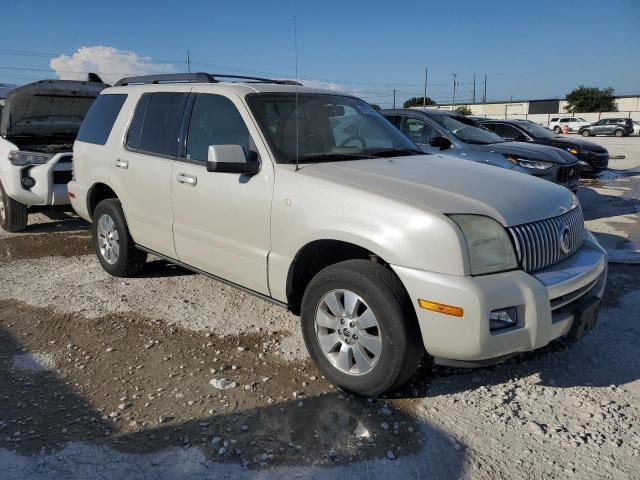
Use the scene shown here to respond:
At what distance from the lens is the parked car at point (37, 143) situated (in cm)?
676

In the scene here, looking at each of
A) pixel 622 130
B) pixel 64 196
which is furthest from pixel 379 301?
pixel 622 130

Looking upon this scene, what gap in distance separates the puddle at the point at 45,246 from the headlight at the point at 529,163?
6151mm

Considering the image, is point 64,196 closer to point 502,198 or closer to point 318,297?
point 318,297

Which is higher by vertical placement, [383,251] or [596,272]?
[383,251]

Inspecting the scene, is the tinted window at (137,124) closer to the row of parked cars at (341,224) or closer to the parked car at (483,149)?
the row of parked cars at (341,224)

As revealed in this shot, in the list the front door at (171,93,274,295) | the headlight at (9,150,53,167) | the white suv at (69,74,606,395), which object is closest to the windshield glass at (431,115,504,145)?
the white suv at (69,74,606,395)

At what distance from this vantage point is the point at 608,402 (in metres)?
3.13

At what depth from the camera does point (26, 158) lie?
6.91 metres

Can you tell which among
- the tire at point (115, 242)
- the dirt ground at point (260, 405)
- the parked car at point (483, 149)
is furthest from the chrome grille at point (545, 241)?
the parked car at point (483, 149)

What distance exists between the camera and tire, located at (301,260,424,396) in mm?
2871

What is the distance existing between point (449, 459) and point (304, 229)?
150 cm

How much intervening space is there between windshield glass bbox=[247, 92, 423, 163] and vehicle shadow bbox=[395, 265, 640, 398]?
1630 millimetres

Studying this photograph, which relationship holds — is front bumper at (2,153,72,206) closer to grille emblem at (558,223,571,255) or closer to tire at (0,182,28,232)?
tire at (0,182,28,232)

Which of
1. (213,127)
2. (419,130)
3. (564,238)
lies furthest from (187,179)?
(419,130)
